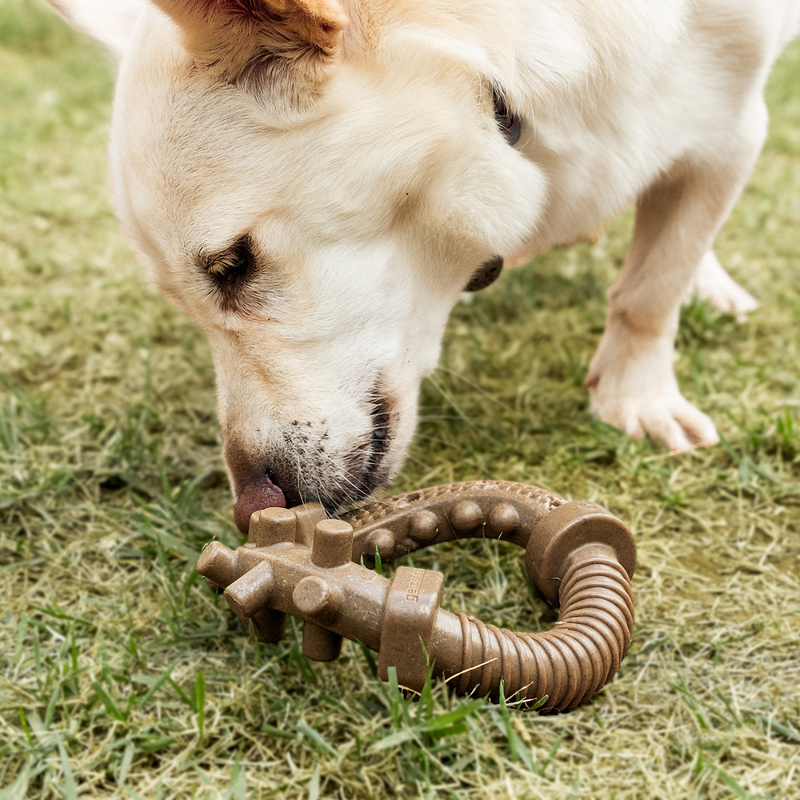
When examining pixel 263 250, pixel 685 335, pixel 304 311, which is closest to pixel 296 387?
pixel 304 311

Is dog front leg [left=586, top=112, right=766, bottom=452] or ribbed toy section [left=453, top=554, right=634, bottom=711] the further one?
dog front leg [left=586, top=112, right=766, bottom=452]

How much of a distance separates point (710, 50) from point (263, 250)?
1.08 meters

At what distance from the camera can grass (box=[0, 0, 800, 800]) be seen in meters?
1.33

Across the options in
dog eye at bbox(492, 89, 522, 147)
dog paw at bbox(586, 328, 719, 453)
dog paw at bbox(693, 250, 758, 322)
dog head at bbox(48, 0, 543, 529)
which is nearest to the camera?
dog head at bbox(48, 0, 543, 529)

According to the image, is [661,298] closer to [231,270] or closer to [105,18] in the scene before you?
[231,270]

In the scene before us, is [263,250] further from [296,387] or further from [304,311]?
[296,387]

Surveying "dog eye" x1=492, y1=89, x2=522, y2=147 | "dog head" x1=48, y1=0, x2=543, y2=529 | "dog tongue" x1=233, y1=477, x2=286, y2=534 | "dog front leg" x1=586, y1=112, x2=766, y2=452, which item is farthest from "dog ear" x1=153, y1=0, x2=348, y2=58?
"dog front leg" x1=586, y1=112, x2=766, y2=452

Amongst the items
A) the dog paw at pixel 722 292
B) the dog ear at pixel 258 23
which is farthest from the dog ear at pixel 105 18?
the dog paw at pixel 722 292

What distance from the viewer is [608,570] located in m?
1.38

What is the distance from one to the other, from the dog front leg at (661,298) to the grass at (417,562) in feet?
0.28

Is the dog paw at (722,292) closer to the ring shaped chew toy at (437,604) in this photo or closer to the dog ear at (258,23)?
the ring shaped chew toy at (437,604)

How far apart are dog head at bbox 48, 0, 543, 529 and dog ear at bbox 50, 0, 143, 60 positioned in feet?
0.93

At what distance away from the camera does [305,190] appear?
1.51 m

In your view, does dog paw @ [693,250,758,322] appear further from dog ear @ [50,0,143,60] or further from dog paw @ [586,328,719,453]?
dog ear @ [50,0,143,60]
